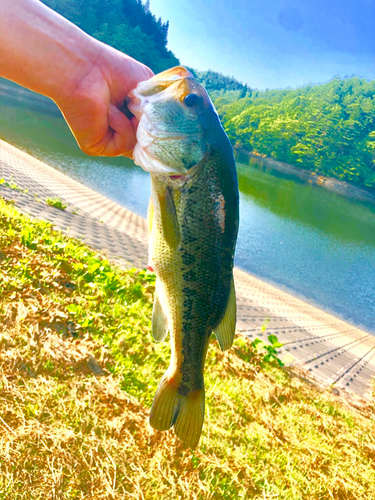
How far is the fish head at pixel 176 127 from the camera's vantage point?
174cm

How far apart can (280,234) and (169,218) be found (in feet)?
85.7

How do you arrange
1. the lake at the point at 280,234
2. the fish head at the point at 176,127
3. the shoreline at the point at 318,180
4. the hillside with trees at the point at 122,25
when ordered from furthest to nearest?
the hillside with trees at the point at 122,25 → the shoreline at the point at 318,180 → the lake at the point at 280,234 → the fish head at the point at 176,127

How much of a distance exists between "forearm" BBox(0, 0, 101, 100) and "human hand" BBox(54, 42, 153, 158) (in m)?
0.04

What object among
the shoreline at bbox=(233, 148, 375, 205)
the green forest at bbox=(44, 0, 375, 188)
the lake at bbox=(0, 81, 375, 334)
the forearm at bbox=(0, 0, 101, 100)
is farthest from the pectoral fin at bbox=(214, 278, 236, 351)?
the green forest at bbox=(44, 0, 375, 188)

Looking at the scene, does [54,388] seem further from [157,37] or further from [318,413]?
[157,37]

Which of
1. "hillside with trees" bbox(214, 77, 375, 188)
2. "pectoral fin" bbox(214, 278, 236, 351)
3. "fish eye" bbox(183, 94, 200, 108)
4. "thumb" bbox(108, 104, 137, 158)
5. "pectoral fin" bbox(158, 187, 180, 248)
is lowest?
"pectoral fin" bbox(214, 278, 236, 351)

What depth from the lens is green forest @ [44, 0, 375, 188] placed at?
75.5 m

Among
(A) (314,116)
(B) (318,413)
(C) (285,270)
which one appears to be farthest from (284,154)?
(B) (318,413)

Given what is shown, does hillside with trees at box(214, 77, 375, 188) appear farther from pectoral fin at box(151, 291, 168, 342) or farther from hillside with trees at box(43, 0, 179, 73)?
pectoral fin at box(151, 291, 168, 342)

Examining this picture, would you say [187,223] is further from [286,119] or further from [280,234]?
[286,119]

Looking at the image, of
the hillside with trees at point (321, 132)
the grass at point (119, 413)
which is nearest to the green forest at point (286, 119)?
the hillside with trees at point (321, 132)

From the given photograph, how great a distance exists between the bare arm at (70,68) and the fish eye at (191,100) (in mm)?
545

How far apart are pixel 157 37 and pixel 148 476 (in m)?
112

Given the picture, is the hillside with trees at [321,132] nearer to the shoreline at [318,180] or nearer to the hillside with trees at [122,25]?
the shoreline at [318,180]
